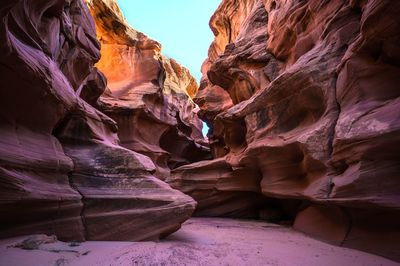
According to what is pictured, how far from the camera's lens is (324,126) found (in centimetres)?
643

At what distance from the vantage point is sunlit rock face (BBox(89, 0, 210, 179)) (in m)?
17.2

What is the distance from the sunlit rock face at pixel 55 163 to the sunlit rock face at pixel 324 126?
368 centimetres

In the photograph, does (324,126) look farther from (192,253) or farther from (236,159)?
(236,159)

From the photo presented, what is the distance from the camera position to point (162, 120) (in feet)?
63.6

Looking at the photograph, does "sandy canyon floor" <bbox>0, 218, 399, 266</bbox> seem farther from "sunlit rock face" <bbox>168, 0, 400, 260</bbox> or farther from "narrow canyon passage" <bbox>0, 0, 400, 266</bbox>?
"sunlit rock face" <bbox>168, 0, 400, 260</bbox>

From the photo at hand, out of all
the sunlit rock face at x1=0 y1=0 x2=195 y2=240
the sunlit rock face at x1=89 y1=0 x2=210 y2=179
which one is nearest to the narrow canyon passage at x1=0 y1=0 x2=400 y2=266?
the sunlit rock face at x1=0 y1=0 x2=195 y2=240

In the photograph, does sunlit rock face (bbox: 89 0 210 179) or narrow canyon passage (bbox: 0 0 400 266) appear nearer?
narrow canyon passage (bbox: 0 0 400 266)

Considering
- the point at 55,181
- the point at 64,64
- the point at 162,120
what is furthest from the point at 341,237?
the point at 162,120

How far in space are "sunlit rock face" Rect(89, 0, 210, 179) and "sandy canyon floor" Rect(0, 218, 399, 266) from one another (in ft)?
40.0

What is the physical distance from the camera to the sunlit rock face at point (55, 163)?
407 centimetres

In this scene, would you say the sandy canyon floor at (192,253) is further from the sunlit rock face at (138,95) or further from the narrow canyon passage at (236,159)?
the sunlit rock face at (138,95)

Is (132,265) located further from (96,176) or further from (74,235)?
(96,176)

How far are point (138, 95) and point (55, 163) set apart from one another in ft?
43.5

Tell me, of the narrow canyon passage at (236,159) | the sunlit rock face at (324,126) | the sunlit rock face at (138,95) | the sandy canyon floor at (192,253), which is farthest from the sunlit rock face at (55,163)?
the sunlit rock face at (138,95)
